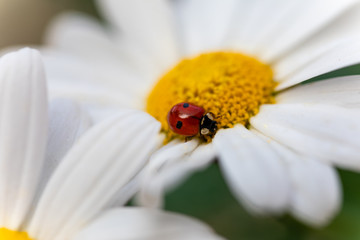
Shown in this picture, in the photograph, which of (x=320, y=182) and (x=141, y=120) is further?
(x=141, y=120)

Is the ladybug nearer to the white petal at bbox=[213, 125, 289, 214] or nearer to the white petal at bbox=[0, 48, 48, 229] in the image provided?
the white petal at bbox=[213, 125, 289, 214]

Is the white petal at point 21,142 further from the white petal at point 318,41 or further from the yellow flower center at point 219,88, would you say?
the white petal at point 318,41

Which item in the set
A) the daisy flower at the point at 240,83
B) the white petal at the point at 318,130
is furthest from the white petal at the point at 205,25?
the white petal at the point at 318,130

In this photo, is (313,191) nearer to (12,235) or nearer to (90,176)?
(90,176)

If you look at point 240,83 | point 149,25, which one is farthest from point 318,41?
point 149,25

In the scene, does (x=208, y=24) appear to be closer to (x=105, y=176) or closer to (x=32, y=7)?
(x=105, y=176)

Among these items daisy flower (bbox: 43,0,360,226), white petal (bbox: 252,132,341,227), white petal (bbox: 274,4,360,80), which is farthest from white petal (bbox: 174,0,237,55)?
white petal (bbox: 252,132,341,227)

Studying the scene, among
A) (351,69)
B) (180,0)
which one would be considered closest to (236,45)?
(351,69)
